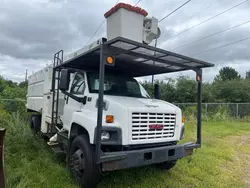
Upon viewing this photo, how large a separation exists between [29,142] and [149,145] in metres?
3.83

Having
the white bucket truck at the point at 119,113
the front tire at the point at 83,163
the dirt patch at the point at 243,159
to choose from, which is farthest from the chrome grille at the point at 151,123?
the dirt patch at the point at 243,159

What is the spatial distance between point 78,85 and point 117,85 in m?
0.85

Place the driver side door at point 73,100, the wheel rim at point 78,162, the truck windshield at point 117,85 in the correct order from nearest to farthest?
1. the wheel rim at point 78,162
2. the truck windshield at point 117,85
3. the driver side door at point 73,100

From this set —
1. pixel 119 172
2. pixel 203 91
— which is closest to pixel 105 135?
pixel 119 172

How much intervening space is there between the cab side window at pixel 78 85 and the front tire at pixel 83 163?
1136 millimetres

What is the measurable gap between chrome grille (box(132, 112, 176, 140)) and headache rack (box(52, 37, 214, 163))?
62 cm

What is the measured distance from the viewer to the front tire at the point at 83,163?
131 inches

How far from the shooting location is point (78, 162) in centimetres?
360

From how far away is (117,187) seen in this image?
3805 mm

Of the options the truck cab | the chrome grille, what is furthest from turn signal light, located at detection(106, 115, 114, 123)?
the chrome grille

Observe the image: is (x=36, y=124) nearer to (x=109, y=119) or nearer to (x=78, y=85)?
(x=78, y=85)

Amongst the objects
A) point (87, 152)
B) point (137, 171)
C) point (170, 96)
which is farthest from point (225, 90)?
point (87, 152)

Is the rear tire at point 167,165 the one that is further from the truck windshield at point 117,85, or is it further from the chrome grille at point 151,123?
the truck windshield at point 117,85

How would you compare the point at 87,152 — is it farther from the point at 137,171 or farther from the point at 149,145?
the point at 137,171
